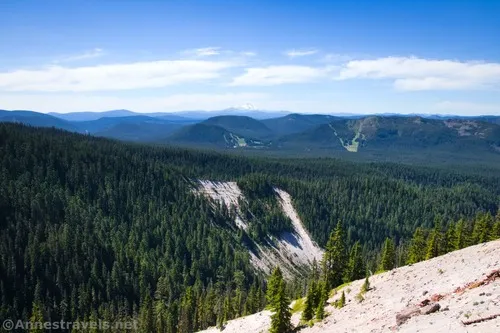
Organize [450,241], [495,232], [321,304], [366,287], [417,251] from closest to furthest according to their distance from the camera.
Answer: [321,304], [366,287], [495,232], [450,241], [417,251]

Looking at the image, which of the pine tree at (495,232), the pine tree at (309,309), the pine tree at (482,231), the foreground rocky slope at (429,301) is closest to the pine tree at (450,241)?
the pine tree at (482,231)

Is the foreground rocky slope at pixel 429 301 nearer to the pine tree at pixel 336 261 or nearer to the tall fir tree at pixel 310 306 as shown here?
the tall fir tree at pixel 310 306

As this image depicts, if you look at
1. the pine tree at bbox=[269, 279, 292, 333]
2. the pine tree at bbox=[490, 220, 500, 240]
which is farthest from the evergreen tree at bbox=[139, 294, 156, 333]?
the pine tree at bbox=[490, 220, 500, 240]

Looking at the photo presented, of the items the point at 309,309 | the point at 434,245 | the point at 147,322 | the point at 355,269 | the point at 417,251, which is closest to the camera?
the point at 309,309

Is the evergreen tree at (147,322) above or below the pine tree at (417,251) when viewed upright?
below

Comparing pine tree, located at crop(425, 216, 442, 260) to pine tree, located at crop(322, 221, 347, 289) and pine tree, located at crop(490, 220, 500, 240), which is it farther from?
pine tree, located at crop(322, 221, 347, 289)

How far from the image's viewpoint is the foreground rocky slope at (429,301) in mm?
36031

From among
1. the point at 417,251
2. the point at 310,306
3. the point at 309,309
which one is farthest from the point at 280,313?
the point at 417,251

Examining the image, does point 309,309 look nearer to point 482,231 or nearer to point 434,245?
point 434,245

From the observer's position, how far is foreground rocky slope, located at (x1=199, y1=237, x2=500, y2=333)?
36031 millimetres

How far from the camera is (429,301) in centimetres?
4516

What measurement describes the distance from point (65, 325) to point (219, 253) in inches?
3195

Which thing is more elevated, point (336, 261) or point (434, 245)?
point (434, 245)

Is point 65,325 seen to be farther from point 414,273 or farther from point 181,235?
point 414,273
